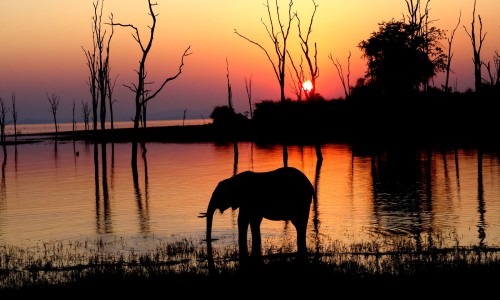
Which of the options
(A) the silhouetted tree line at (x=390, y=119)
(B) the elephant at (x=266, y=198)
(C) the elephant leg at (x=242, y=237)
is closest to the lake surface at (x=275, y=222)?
(B) the elephant at (x=266, y=198)

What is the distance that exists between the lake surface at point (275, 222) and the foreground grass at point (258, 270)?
142 cm

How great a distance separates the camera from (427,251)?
13727mm

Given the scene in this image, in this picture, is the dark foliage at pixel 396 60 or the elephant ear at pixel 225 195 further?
the dark foliage at pixel 396 60

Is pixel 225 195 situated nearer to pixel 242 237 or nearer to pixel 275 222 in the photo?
pixel 242 237

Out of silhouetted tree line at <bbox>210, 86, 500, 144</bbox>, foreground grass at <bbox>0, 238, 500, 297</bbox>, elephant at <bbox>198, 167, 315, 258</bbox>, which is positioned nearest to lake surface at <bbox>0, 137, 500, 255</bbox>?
foreground grass at <bbox>0, 238, 500, 297</bbox>

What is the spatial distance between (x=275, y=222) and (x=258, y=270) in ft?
26.0

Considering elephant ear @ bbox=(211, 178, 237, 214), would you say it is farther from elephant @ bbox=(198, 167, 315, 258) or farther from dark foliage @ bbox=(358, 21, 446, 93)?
dark foliage @ bbox=(358, 21, 446, 93)

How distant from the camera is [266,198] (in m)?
13.7

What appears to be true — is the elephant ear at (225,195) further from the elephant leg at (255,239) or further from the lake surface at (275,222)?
the lake surface at (275,222)

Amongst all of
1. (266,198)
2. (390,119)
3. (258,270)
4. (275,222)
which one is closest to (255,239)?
(266,198)

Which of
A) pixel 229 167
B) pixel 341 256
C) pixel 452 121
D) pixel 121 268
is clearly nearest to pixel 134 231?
pixel 121 268

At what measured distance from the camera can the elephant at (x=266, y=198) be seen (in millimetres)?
13625

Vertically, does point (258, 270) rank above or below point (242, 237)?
below

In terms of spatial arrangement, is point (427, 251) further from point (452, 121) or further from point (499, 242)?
point (452, 121)
